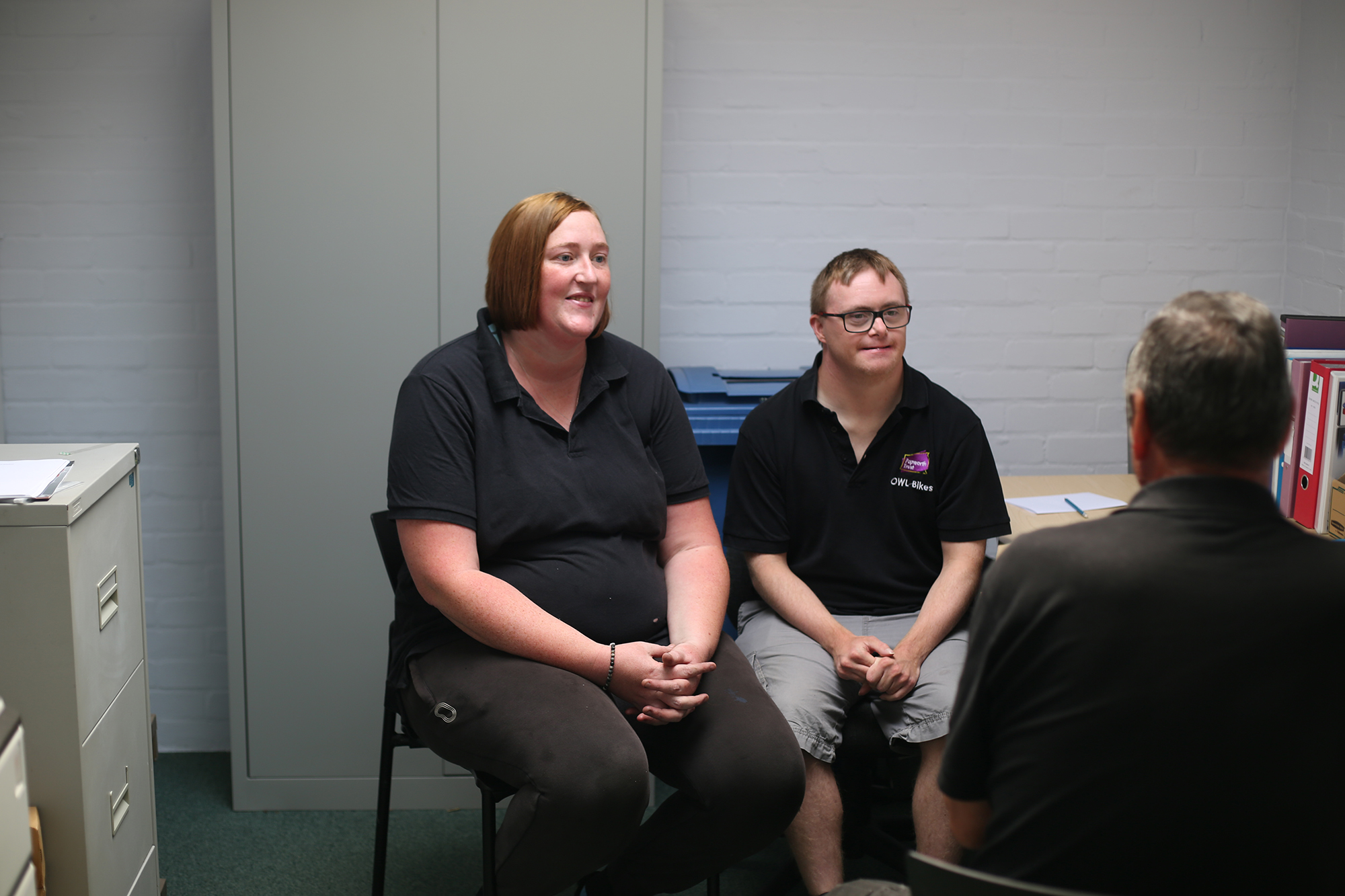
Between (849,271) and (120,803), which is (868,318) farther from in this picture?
(120,803)

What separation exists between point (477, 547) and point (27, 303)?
1702 mm

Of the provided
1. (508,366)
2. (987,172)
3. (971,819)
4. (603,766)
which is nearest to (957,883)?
(971,819)

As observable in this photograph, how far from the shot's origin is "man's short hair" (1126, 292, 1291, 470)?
3.37 feet

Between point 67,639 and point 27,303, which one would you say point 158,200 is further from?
point 67,639

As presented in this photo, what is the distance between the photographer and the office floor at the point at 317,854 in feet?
7.81

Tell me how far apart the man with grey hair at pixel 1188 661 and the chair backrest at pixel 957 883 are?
0.09 meters

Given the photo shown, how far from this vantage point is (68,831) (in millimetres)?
1830

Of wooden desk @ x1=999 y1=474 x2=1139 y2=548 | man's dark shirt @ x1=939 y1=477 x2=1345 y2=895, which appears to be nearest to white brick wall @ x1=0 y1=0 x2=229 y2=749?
wooden desk @ x1=999 y1=474 x2=1139 y2=548

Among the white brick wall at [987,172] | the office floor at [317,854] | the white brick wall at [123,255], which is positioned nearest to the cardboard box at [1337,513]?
the white brick wall at [987,172]

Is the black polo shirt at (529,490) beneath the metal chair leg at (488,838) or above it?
above

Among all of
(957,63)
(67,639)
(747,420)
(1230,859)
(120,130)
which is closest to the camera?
(1230,859)

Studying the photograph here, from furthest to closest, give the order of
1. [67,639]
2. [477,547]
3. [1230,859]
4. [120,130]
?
[120,130] < [477,547] < [67,639] < [1230,859]

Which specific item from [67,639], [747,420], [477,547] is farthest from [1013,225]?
[67,639]

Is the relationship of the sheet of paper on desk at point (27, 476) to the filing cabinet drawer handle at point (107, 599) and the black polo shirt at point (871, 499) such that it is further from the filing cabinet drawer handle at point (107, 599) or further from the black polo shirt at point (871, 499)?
the black polo shirt at point (871, 499)
